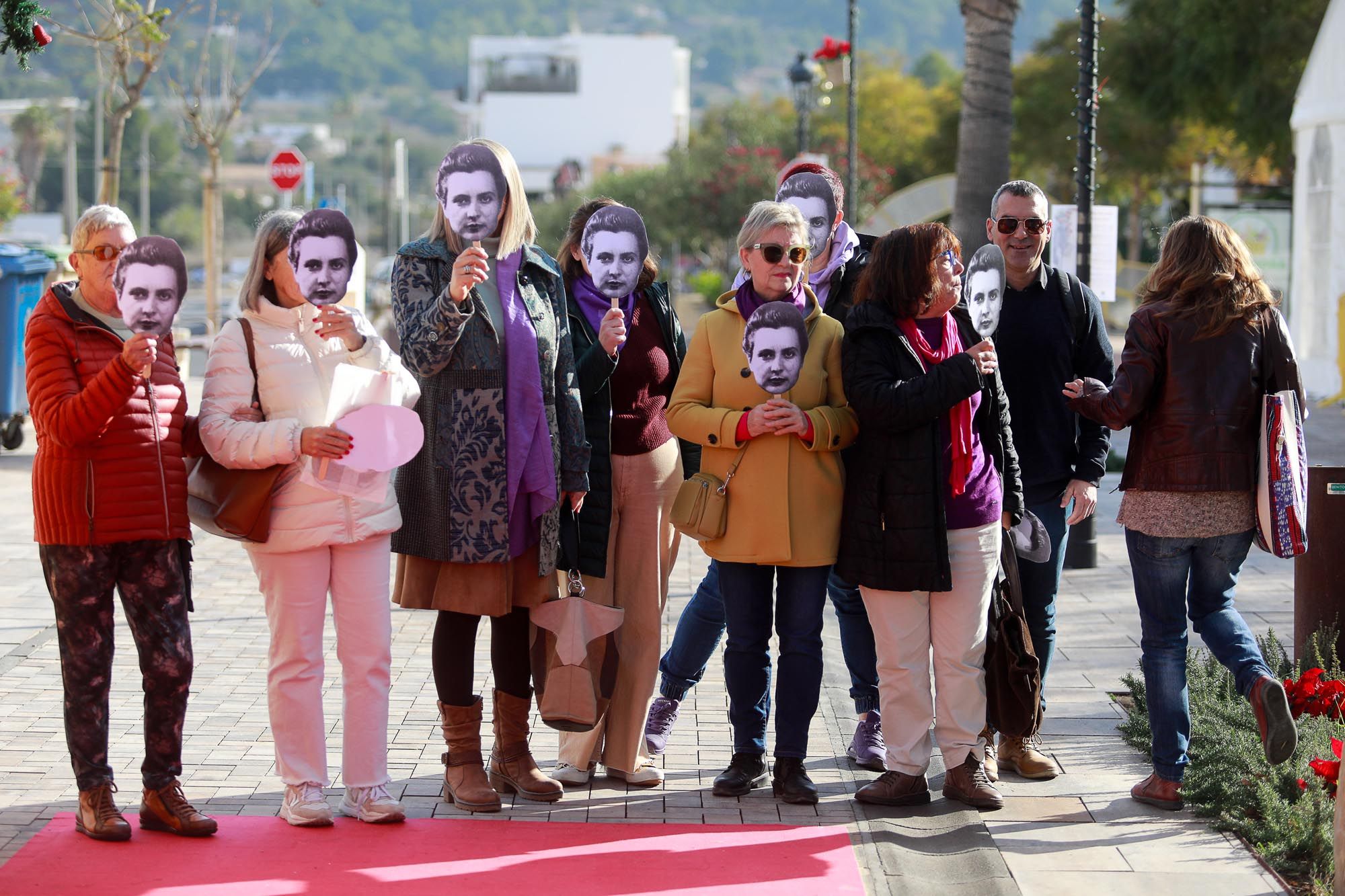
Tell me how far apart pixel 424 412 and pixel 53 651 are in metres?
3.31

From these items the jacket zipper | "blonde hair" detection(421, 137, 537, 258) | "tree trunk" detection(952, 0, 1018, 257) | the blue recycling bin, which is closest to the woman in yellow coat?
"blonde hair" detection(421, 137, 537, 258)

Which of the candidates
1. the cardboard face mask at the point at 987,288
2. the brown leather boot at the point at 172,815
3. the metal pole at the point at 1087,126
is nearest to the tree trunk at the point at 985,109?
the metal pole at the point at 1087,126

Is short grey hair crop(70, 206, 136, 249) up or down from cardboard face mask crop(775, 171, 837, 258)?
down

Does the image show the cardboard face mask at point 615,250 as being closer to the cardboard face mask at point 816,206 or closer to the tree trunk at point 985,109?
the cardboard face mask at point 816,206

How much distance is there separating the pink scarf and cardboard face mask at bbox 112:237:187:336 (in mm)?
2224

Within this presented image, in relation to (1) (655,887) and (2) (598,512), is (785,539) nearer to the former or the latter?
(2) (598,512)

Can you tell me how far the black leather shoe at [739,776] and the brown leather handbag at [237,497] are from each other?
173 cm

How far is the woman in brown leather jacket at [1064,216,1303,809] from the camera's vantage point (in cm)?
505

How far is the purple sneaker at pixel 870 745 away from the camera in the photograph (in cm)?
571

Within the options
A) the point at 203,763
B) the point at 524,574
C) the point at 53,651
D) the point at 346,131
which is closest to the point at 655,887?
the point at 524,574

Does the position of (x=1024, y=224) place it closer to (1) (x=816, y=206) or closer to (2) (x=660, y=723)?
(1) (x=816, y=206)

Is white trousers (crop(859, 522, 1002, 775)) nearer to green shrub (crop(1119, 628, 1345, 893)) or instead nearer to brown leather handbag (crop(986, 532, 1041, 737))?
brown leather handbag (crop(986, 532, 1041, 737))

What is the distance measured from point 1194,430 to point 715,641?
1.88 meters

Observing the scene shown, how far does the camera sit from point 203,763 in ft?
18.5
